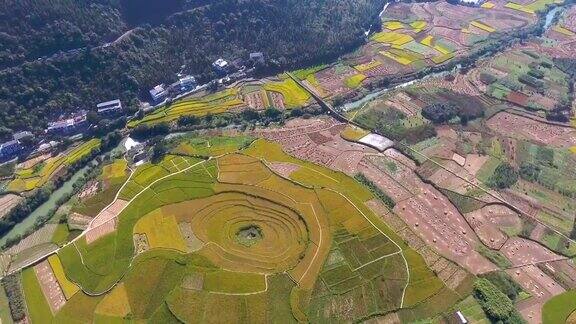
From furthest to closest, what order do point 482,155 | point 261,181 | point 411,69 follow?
point 411,69, point 482,155, point 261,181

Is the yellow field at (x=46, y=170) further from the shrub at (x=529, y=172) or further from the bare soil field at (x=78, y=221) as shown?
the shrub at (x=529, y=172)

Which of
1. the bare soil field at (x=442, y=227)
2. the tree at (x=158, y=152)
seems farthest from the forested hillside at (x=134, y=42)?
the bare soil field at (x=442, y=227)

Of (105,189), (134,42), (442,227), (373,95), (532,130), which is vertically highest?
(134,42)

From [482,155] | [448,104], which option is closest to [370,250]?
[482,155]

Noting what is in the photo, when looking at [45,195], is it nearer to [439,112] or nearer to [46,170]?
[46,170]

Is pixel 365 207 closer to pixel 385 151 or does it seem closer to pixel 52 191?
pixel 385 151

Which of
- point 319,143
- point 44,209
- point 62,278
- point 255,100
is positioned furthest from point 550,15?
point 62,278
